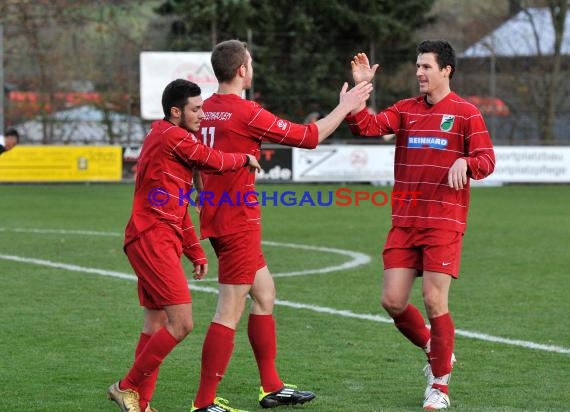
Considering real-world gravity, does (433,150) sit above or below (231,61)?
below

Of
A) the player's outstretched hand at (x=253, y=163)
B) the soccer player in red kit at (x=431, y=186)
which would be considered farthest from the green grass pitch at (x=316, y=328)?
the player's outstretched hand at (x=253, y=163)

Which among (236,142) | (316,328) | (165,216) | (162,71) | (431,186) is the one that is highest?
(162,71)

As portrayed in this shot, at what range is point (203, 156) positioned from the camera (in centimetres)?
609

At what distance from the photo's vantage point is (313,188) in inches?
1154

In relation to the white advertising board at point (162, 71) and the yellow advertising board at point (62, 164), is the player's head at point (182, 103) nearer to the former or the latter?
the white advertising board at point (162, 71)

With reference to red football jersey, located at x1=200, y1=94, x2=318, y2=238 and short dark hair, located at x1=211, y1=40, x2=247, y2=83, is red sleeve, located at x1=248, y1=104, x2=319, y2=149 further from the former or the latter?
short dark hair, located at x1=211, y1=40, x2=247, y2=83

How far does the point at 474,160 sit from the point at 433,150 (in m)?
0.32

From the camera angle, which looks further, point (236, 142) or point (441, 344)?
point (441, 344)

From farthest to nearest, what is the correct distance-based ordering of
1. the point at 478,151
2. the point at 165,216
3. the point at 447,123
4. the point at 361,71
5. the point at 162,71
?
1. the point at 162,71
2. the point at 361,71
3. the point at 447,123
4. the point at 478,151
5. the point at 165,216

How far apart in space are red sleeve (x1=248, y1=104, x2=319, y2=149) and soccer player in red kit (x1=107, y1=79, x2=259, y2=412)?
0.22 m

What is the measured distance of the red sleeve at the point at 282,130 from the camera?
6.42 meters

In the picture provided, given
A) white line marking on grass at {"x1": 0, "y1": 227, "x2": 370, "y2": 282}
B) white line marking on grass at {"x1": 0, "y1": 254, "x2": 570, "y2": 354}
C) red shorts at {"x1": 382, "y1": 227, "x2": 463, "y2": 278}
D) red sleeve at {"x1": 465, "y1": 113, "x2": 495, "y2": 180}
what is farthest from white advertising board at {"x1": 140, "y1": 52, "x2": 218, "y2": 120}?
red sleeve at {"x1": 465, "y1": 113, "x2": 495, "y2": 180}

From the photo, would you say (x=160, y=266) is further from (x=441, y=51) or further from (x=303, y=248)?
(x=303, y=248)

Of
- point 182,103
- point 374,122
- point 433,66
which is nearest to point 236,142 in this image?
point 182,103
